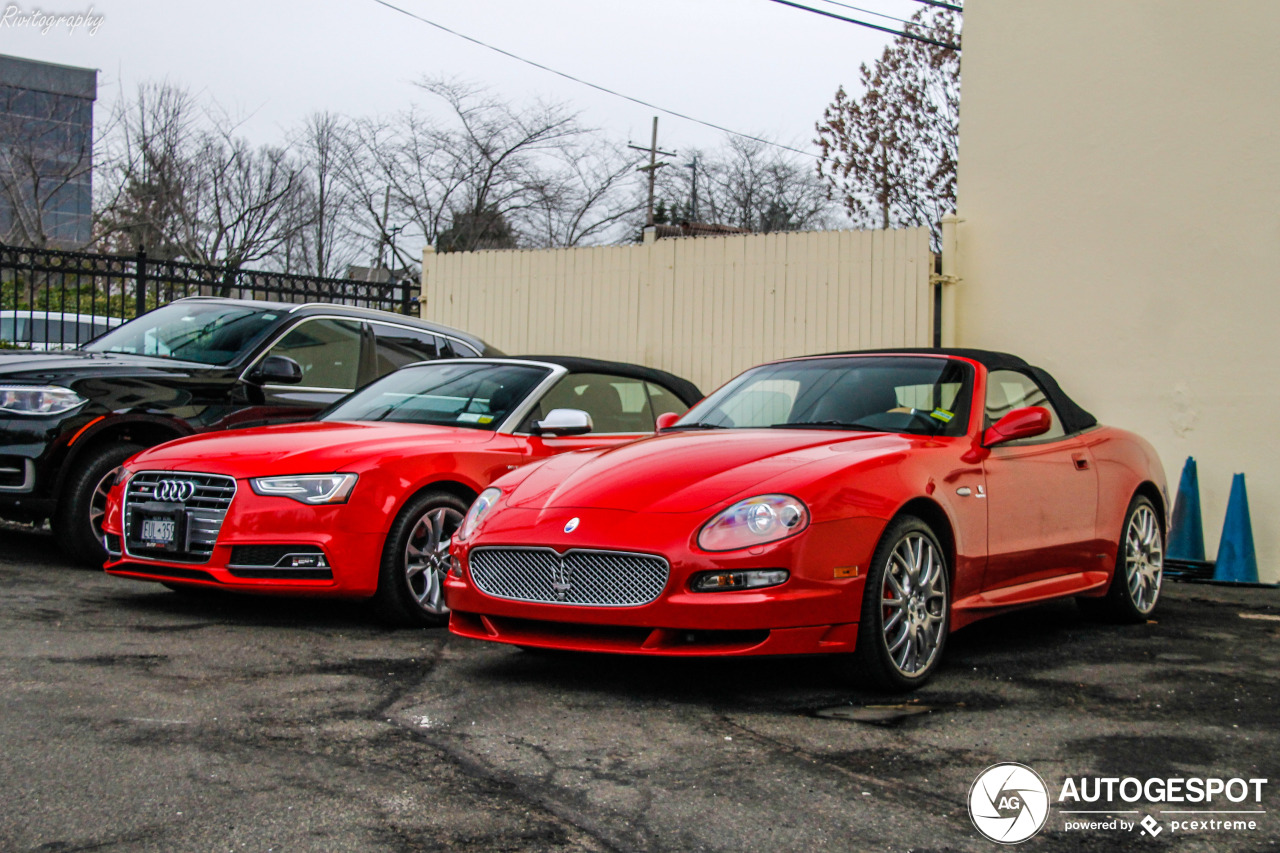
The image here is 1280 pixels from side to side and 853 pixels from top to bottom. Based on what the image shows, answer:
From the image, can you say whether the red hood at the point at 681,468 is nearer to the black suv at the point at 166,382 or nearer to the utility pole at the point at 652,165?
the black suv at the point at 166,382

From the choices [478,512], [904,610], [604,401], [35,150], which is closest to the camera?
[904,610]

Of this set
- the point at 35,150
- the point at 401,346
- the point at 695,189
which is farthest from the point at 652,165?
the point at 401,346

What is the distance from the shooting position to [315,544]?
18.9ft

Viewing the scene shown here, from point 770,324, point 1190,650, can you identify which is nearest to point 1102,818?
point 1190,650

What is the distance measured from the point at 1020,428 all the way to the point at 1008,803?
8.05ft

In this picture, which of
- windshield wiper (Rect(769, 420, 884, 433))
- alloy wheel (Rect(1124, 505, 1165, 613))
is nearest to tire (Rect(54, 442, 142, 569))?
windshield wiper (Rect(769, 420, 884, 433))

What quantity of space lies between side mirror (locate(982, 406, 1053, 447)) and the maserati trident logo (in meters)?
2.05

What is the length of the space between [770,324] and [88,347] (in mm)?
5820

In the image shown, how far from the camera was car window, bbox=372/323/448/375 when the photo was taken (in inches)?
358

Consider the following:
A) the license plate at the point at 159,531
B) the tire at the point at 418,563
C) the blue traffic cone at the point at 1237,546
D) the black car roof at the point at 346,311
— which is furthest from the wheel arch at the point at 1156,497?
the license plate at the point at 159,531

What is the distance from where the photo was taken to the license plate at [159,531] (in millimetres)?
6043

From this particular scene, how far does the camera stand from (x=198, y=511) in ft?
19.6

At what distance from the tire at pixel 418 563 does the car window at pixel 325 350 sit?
289cm

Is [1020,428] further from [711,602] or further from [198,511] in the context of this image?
[198,511]
